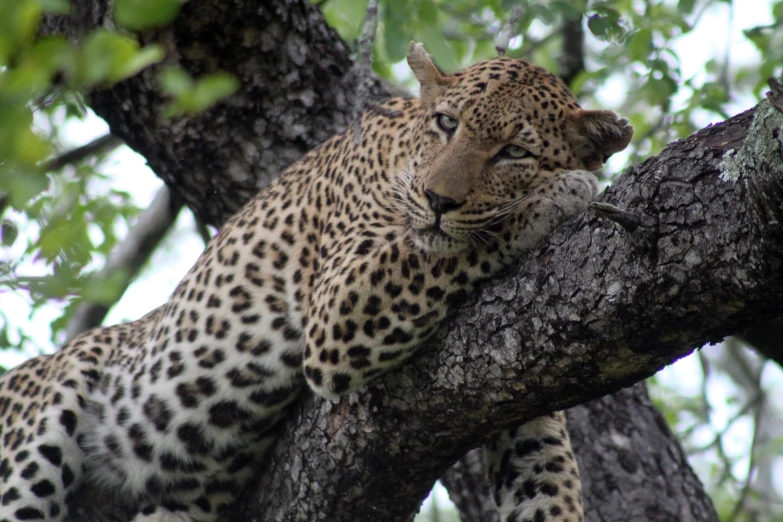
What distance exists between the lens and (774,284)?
3672 millimetres

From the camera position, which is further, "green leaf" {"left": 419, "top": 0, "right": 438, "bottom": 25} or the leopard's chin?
"green leaf" {"left": 419, "top": 0, "right": 438, "bottom": 25}

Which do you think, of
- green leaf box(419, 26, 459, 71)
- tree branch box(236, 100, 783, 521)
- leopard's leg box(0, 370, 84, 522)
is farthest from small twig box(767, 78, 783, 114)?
leopard's leg box(0, 370, 84, 522)

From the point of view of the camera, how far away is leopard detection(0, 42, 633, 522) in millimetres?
5359

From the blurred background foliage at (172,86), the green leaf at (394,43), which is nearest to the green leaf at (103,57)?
the blurred background foliage at (172,86)

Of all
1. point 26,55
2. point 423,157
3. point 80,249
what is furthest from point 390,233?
point 26,55

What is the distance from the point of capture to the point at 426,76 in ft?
20.5

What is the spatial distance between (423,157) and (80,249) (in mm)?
2094

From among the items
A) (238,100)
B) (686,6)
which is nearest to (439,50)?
(238,100)

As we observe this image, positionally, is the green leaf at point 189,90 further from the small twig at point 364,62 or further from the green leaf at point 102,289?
the small twig at point 364,62

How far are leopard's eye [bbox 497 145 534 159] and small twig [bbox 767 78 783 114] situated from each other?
250 centimetres

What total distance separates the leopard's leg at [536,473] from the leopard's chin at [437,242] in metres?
Answer: 1.41

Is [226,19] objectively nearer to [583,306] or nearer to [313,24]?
[313,24]

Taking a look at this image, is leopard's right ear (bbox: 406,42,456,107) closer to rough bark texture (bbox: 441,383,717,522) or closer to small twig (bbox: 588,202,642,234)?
small twig (bbox: 588,202,642,234)

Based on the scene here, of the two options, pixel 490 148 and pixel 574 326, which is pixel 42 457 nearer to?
pixel 490 148
